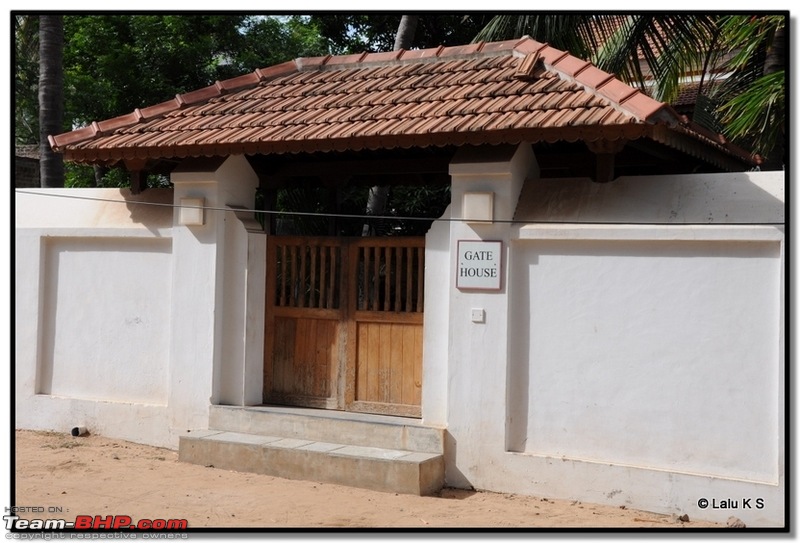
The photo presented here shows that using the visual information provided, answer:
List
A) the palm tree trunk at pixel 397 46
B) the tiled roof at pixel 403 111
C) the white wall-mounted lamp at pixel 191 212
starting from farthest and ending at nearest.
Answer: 1. the palm tree trunk at pixel 397 46
2. the white wall-mounted lamp at pixel 191 212
3. the tiled roof at pixel 403 111

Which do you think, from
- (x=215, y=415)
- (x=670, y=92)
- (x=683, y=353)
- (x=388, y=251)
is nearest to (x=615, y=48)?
(x=670, y=92)

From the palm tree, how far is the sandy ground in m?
4.73

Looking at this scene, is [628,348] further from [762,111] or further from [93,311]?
[93,311]

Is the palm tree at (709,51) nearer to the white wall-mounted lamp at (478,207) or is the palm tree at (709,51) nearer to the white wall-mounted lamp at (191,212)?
the white wall-mounted lamp at (478,207)

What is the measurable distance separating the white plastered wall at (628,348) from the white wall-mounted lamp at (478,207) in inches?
3.9

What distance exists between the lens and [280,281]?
9508 millimetres

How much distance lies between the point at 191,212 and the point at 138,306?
4.11ft

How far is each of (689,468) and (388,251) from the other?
340 cm

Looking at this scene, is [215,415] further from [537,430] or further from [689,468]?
[689,468]

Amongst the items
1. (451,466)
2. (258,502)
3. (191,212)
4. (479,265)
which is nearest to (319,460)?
(258,502)

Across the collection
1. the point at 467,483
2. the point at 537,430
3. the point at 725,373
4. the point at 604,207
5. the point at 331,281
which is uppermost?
the point at 604,207

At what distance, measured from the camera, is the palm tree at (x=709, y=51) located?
9.53 m

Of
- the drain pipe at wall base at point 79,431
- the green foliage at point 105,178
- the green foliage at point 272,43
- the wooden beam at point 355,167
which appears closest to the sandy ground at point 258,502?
the drain pipe at wall base at point 79,431

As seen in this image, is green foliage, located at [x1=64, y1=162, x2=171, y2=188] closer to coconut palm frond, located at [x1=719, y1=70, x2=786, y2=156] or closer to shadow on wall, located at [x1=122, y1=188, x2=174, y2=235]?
shadow on wall, located at [x1=122, y1=188, x2=174, y2=235]
